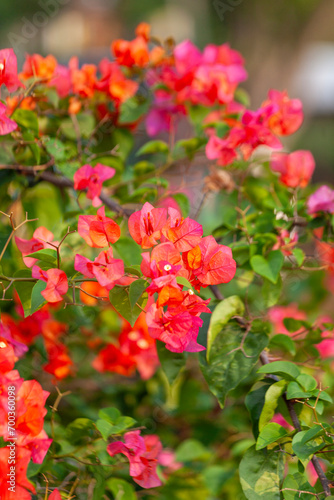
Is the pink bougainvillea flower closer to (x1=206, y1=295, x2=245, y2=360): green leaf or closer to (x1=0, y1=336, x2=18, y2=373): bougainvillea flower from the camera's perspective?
(x1=206, y1=295, x2=245, y2=360): green leaf

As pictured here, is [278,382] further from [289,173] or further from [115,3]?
[115,3]

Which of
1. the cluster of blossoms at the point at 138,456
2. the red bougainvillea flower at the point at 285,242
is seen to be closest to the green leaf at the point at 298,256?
the red bougainvillea flower at the point at 285,242

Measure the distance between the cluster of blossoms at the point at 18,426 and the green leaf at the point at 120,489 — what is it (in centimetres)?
14

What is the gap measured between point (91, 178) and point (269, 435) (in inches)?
13.2

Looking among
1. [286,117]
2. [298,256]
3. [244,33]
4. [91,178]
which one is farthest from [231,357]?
[244,33]

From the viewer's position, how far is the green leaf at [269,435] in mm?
474

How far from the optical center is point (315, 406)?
0.48 m

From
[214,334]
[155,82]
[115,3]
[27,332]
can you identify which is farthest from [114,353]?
[115,3]

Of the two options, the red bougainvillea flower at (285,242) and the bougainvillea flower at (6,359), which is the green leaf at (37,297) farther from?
the red bougainvillea flower at (285,242)

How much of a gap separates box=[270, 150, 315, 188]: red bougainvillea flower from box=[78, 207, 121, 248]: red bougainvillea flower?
354 millimetres

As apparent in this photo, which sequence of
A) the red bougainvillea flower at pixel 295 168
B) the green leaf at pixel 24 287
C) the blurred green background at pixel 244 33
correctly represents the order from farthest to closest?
the blurred green background at pixel 244 33 < the red bougainvillea flower at pixel 295 168 < the green leaf at pixel 24 287

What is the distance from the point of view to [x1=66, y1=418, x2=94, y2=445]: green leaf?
570 mm

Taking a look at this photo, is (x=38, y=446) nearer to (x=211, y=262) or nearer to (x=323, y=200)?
(x=211, y=262)

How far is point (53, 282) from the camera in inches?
18.7
